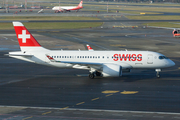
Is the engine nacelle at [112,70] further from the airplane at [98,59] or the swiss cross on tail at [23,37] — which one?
the swiss cross on tail at [23,37]

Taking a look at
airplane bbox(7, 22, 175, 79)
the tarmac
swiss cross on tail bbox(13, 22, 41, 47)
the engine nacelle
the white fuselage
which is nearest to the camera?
the tarmac

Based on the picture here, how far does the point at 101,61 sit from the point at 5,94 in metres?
14.8

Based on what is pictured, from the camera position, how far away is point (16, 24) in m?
41.1

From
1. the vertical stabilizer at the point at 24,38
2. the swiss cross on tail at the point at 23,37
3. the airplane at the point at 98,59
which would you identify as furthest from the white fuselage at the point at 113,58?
the swiss cross on tail at the point at 23,37

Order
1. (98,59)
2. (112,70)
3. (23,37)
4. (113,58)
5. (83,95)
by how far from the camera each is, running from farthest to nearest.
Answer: (23,37), (98,59), (113,58), (112,70), (83,95)

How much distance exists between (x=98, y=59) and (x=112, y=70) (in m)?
3.50

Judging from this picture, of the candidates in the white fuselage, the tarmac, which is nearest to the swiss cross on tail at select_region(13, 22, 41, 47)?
the white fuselage

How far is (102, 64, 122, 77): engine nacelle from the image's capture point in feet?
123

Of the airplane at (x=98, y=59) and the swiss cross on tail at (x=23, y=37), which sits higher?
the swiss cross on tail at (x=23, y=37)

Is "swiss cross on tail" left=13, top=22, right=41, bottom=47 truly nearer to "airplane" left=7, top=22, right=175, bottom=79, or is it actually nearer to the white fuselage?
"airplane" left=7, top=22, right=175, bottom=79

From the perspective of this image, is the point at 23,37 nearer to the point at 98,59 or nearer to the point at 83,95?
Answer: the point at 98,59

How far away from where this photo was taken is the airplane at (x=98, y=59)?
126ft

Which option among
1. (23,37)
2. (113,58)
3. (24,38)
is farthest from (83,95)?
(23,37)

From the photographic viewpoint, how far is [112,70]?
123 feet
